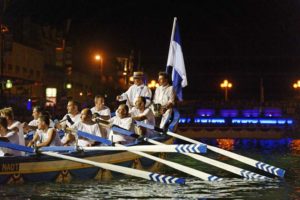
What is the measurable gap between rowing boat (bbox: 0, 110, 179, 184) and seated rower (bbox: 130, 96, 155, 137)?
131cm

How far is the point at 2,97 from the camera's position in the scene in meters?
38.4

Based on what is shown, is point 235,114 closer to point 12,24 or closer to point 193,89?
point 12,24

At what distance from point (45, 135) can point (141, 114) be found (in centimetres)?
366

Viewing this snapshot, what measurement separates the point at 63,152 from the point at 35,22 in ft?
165

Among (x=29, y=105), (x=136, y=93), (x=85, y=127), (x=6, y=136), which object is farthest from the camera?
(x=29, y=105)

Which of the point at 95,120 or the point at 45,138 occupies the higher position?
the point at 95,120

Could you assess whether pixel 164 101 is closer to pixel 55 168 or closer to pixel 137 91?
pixel 137 91

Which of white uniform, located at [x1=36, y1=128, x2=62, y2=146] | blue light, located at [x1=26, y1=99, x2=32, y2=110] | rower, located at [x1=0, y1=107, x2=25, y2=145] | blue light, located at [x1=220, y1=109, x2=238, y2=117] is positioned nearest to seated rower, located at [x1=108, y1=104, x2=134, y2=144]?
white uniform, located at [x1=36, y1=128, x2=62, y2=146]

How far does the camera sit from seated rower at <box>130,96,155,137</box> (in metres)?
18.3

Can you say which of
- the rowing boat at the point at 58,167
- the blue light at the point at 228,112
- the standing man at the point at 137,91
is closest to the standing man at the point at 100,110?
the standing man at the point at 137,91

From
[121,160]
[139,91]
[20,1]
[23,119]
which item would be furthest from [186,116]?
[121,160]

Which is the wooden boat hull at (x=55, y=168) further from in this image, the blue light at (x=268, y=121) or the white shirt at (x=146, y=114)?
the blue light at (x=268, y=121)

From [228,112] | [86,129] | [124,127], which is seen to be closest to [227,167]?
[124,127]

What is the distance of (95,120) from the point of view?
58.0 ft
